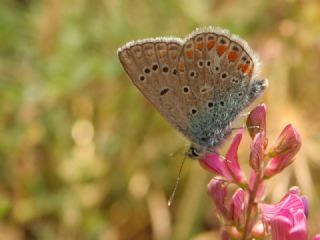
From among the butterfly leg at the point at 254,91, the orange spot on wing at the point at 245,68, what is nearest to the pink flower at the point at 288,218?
the butterfly leg at the point at 254,91

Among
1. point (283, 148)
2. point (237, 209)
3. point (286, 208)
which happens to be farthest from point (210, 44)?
point (286, 208)

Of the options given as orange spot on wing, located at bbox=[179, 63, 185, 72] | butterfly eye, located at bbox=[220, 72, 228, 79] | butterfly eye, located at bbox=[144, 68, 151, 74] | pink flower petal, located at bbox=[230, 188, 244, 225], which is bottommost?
pink flower petal, located at bbox=[230, 188, 244, 225]

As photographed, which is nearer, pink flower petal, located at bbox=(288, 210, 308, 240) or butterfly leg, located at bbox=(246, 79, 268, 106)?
pink flower petal, located at bbox=(288, 210, 308, 240)

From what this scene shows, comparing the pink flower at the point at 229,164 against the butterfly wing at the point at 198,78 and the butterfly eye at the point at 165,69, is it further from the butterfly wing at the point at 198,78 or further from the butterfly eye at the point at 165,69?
the butterfly eye at the point at 165,69

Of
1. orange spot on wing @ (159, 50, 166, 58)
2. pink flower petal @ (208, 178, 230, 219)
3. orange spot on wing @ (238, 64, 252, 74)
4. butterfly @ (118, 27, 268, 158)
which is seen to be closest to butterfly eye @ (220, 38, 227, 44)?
butterfly @ (118, 27, 268, 158)

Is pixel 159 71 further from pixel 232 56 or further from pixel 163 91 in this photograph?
pixel 232 56

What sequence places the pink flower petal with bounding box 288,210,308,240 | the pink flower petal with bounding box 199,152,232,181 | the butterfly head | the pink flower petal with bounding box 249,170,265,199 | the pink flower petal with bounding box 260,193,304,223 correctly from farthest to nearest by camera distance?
the butterfly head, the pink flower petal with bounding box 199,152,232,181, the pink flower petal with bounding box 249,170,265,199, the pink flower petal with bounding box 260,193,304,223, the pink flower petal with bounding box 288,210,308,240

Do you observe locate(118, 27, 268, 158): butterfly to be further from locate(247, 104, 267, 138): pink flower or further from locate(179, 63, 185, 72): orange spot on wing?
locate(247, 104, 267, 138): pink flower
